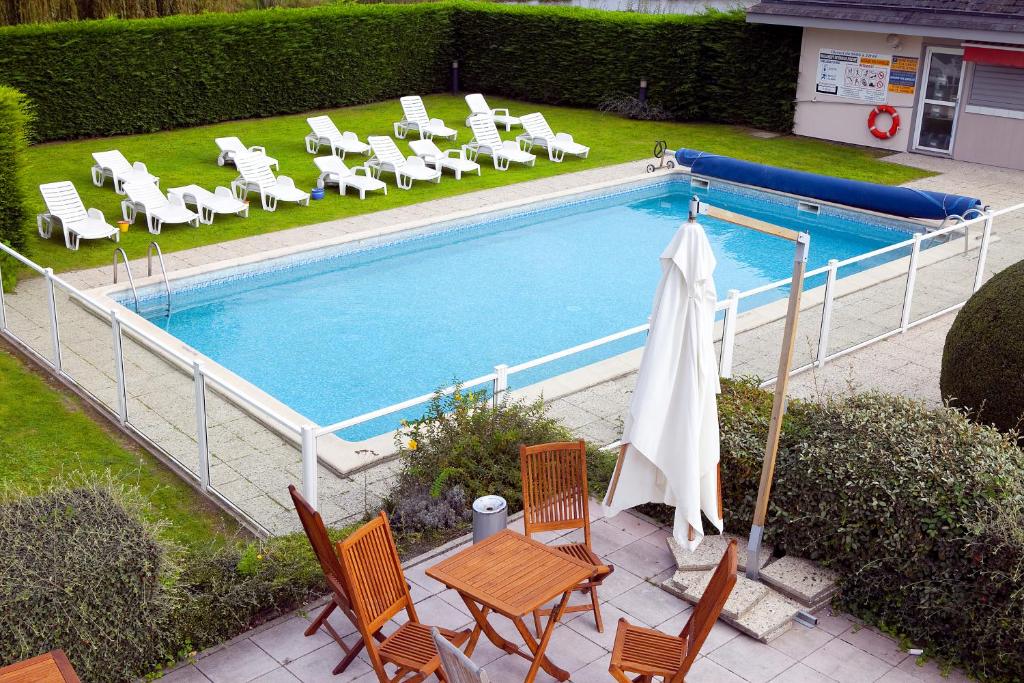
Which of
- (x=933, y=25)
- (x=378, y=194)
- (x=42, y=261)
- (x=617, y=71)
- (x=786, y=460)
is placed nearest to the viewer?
(x=786, y=460)

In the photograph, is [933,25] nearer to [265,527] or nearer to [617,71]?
[617,71]

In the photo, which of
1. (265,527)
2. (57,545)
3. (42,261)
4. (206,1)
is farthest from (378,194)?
(57,545)

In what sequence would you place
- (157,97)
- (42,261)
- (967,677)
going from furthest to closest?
(157,97) → (42,261) → (967,677)

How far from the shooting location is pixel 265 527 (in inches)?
317

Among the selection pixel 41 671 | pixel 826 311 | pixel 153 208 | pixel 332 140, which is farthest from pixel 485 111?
pixel 41 671

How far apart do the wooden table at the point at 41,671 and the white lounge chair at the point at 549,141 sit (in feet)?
55.0

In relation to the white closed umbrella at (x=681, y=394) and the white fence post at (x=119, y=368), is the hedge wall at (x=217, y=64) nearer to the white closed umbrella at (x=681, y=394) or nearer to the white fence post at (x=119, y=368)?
the white fence post at (x=119, y=368)

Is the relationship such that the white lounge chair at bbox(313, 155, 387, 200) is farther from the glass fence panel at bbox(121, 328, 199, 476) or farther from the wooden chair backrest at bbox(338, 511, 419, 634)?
the wooden chair backrest at bbox(338, 511, 419, 634)

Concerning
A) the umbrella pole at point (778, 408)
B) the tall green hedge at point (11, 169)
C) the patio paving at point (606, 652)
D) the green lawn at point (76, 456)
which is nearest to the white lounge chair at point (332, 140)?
the tall green hedge at point (11, 169)

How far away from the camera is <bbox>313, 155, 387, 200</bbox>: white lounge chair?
59.1 ft

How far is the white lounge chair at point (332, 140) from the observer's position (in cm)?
2033

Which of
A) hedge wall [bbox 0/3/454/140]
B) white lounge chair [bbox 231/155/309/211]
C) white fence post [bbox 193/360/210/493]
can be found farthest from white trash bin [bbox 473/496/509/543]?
hedge wall [bbox 0/3/454/140]

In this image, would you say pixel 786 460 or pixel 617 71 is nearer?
pixel 786 460

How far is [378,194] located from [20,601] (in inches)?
518
